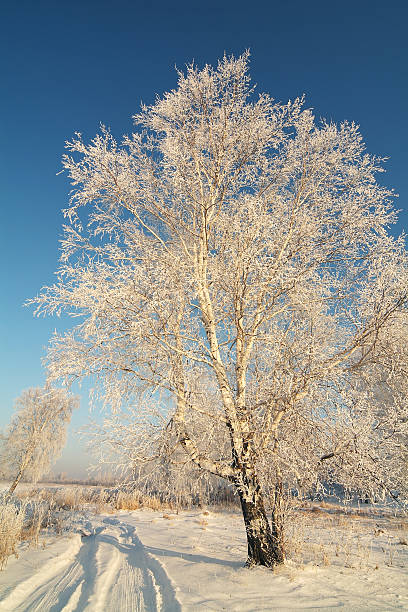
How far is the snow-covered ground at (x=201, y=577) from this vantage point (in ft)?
11.7

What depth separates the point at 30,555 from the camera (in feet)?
19.6

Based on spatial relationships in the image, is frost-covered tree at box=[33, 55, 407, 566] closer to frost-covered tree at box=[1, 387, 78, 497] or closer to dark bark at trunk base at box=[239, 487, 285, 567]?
dark bark at trunk base at box=[239, 487, 285, 567]

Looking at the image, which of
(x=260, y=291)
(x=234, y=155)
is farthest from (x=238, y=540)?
(x=234, y=155)

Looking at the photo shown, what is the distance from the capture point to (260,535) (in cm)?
463

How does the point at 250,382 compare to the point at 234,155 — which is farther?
the point at 234,155

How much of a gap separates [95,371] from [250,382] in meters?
2.29

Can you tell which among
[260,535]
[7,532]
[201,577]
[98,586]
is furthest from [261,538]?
[7,532]

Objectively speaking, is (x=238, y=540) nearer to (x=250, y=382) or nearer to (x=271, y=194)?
(x=250, y=382)

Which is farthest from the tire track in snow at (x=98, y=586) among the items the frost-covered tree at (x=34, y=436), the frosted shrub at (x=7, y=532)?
the frost-covered tree at (x=34, y=436)

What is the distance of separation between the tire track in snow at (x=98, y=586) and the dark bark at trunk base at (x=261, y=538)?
4.01ft

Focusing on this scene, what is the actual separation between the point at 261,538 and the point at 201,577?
0.92 m

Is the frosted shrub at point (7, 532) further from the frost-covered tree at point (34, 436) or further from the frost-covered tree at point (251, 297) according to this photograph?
the frost-covered tree at point (34, 436)

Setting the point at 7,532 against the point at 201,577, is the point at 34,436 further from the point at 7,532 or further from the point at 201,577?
the point at 201,577

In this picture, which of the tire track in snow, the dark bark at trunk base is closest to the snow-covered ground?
the tire track in snow
